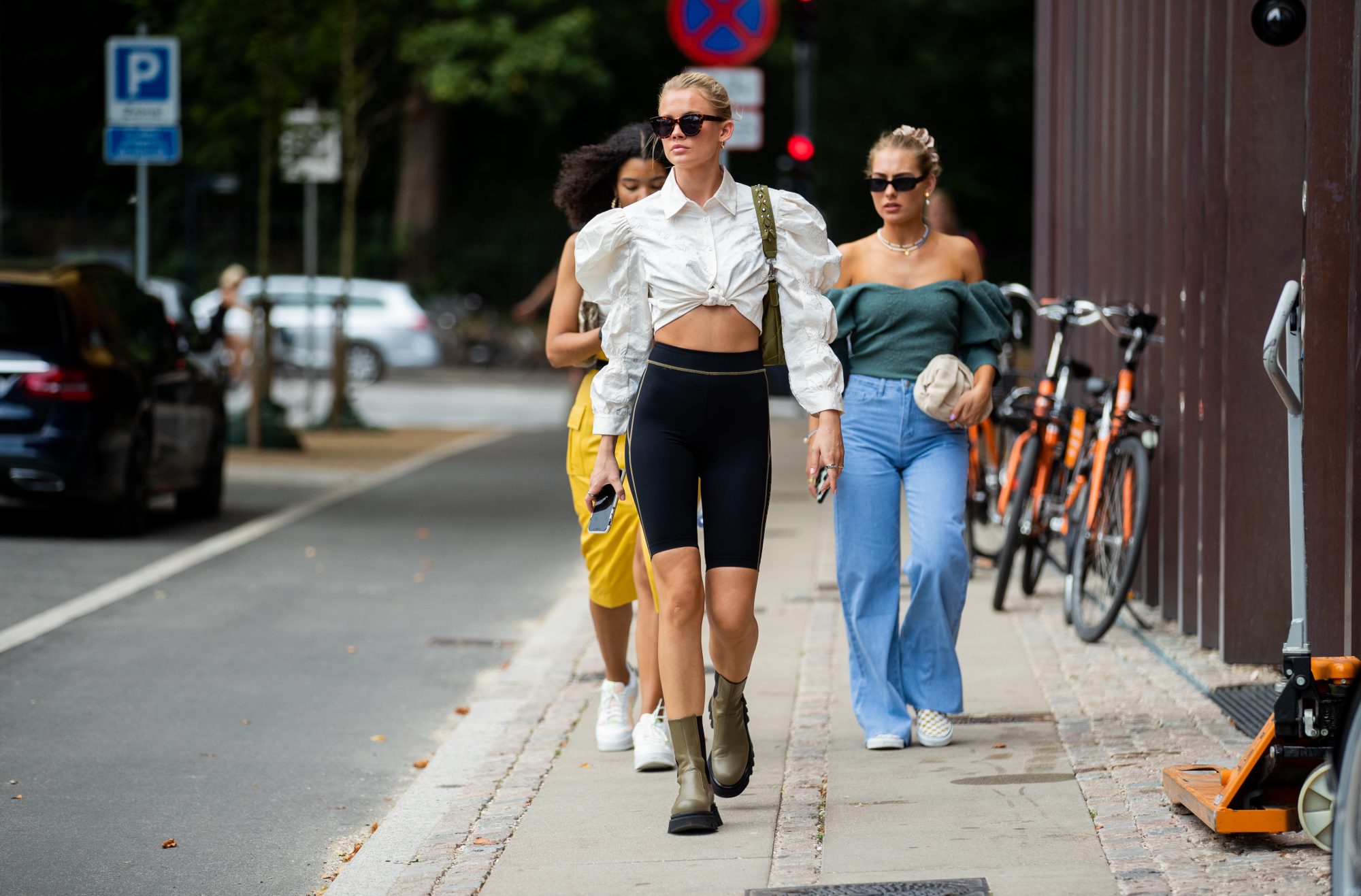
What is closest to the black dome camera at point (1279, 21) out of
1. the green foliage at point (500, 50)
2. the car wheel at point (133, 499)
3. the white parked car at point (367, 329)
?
the car wheel at point (133, 499)

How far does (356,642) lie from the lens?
26.7 ft

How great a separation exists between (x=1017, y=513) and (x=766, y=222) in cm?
388

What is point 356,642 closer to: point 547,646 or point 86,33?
point 547,646

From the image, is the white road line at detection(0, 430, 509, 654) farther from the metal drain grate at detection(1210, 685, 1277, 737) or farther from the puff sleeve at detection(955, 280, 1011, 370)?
the metal drain grate at detection(1210, 685, 1277, 737)

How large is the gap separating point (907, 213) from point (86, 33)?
1324 inches

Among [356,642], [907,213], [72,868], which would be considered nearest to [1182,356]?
[907,213]

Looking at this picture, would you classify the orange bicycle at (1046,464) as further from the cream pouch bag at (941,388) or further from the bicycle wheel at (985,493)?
the cream pouch bag at (941,388)

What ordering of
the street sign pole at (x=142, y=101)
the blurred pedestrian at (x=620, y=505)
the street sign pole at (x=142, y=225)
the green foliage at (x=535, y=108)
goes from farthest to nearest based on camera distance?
1. the green foliage at (x=535, y=108)
2. the street sign pole at (x=142, y=225)
3. the street sign pole at (x=142, y=101)
4. the blurred pedestrian at (x=620, y=505)

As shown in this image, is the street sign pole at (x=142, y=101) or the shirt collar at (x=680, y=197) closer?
the shirt collar at (x=680, y=197)

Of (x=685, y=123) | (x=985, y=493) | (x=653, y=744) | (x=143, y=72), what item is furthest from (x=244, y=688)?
(x=143, y=72)

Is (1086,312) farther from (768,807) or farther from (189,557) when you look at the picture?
(189,557)

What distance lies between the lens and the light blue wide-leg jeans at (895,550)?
5.79m

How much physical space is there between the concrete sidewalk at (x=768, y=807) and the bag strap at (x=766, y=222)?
1452mm

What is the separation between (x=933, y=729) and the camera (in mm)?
5797
